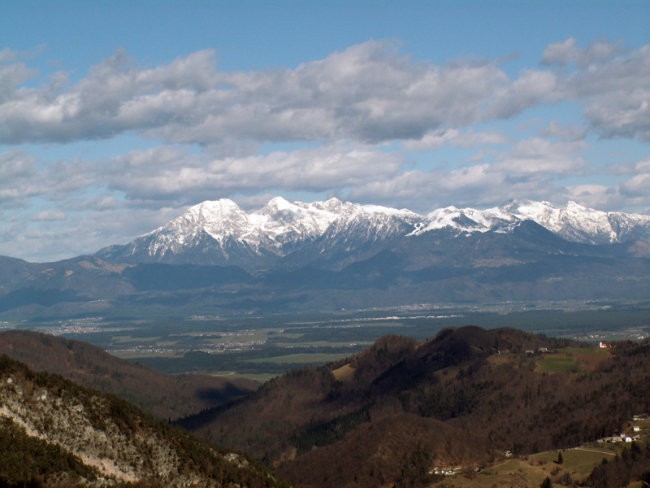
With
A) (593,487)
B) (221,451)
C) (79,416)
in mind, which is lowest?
(593,487)

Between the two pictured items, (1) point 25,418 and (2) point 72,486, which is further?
(1) point 25,418

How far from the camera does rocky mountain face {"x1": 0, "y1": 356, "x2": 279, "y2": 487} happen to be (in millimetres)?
137000

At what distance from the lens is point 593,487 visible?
19975cm

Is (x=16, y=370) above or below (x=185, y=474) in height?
above

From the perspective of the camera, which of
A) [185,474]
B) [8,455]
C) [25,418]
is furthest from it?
[185,474]

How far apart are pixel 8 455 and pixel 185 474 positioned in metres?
33.7

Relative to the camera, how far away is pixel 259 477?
6964 inches

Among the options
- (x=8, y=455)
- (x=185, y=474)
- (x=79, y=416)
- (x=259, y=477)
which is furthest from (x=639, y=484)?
(x=8, y=455)

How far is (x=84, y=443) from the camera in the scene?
14988 centimetres

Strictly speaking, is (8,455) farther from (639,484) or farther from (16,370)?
(639,484)

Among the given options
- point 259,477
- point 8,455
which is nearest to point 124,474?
point 8,455

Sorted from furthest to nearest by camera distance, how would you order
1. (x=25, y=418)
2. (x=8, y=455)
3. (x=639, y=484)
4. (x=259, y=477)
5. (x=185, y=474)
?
(x=639, y=484)
(x=259, y=477)
(x=185, y=474)
(x=25, y=418)
(x=8, y=455)

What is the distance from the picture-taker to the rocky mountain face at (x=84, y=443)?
137 metres

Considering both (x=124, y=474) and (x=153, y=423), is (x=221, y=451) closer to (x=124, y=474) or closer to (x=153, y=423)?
(x=153, y=423)
